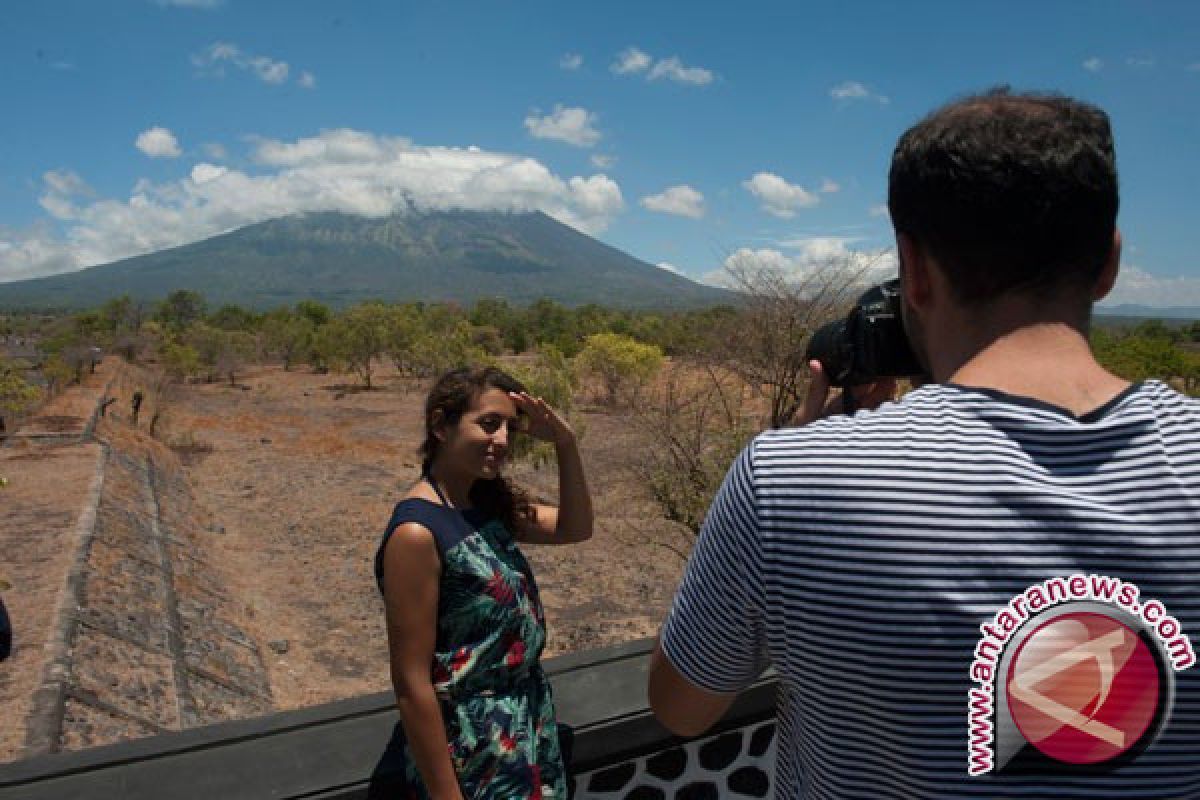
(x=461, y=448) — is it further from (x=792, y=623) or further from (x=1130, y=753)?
(x=1130, y=753)

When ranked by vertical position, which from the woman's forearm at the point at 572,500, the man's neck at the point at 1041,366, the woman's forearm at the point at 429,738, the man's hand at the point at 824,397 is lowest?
the woman's forearm at the point at 429,738

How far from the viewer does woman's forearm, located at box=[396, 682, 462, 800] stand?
1344 millimetres

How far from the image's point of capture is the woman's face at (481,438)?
1691mm

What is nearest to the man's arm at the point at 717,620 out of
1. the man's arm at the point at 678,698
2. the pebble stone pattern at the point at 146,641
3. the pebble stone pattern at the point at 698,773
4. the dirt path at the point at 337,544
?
the man's arm at the point at 678,698

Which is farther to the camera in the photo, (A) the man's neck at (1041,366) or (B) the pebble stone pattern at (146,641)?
(B) the pebble stone pattern at (146,641)

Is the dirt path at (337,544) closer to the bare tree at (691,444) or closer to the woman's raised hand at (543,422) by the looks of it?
the bare tree at (691,444)

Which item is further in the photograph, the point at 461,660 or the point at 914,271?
the point at 461,660

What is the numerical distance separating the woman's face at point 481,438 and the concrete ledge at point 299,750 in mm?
461

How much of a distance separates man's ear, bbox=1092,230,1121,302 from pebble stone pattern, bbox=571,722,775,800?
1.20 m

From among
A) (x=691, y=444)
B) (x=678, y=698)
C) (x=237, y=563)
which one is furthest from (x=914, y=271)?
(x=237, y=563)

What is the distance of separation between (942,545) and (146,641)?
21.0 feet

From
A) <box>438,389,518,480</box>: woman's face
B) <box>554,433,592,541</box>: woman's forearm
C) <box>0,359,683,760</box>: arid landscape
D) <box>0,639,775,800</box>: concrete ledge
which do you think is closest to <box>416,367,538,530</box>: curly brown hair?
<box>438,389,518,480</box>: woman's face

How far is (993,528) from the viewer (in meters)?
0.70

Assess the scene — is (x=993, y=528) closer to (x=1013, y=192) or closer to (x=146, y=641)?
(x=1013, y=192)
